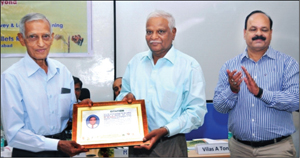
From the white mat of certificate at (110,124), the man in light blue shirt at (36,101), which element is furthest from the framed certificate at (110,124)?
the man in light blue shirt at (36,101)

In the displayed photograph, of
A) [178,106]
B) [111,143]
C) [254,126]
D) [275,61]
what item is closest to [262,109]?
[254,126]

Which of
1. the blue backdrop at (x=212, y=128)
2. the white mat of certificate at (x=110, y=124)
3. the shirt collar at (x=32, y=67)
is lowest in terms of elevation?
the blue backdrop at (x=212, y=128)

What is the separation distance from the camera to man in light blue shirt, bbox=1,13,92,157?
219 centimetres

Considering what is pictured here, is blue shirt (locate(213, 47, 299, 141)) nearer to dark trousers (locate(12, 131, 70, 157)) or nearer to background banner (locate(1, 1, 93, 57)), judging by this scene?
dark trousers (locate(12, 131, 70, 157))

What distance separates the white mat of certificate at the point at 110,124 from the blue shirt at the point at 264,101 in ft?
2.15

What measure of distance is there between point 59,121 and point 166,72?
2.74ft

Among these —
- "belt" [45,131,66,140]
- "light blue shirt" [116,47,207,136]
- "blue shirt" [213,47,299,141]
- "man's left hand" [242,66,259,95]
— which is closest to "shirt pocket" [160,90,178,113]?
"light blue shirt" [116,47,207,136]

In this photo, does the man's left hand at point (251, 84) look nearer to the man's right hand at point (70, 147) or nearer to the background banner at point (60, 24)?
the man's right hand at point (70, 147)

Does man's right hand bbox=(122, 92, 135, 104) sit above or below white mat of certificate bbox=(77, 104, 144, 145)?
above

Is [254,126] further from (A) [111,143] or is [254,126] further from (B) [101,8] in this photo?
(B) [101,8]

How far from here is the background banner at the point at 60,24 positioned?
296 cm

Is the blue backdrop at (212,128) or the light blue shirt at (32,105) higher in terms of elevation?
the light blue shirt at (32,105)

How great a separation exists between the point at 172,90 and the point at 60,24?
1.36 m

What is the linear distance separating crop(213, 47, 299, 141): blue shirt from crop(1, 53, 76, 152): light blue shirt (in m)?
1.17
